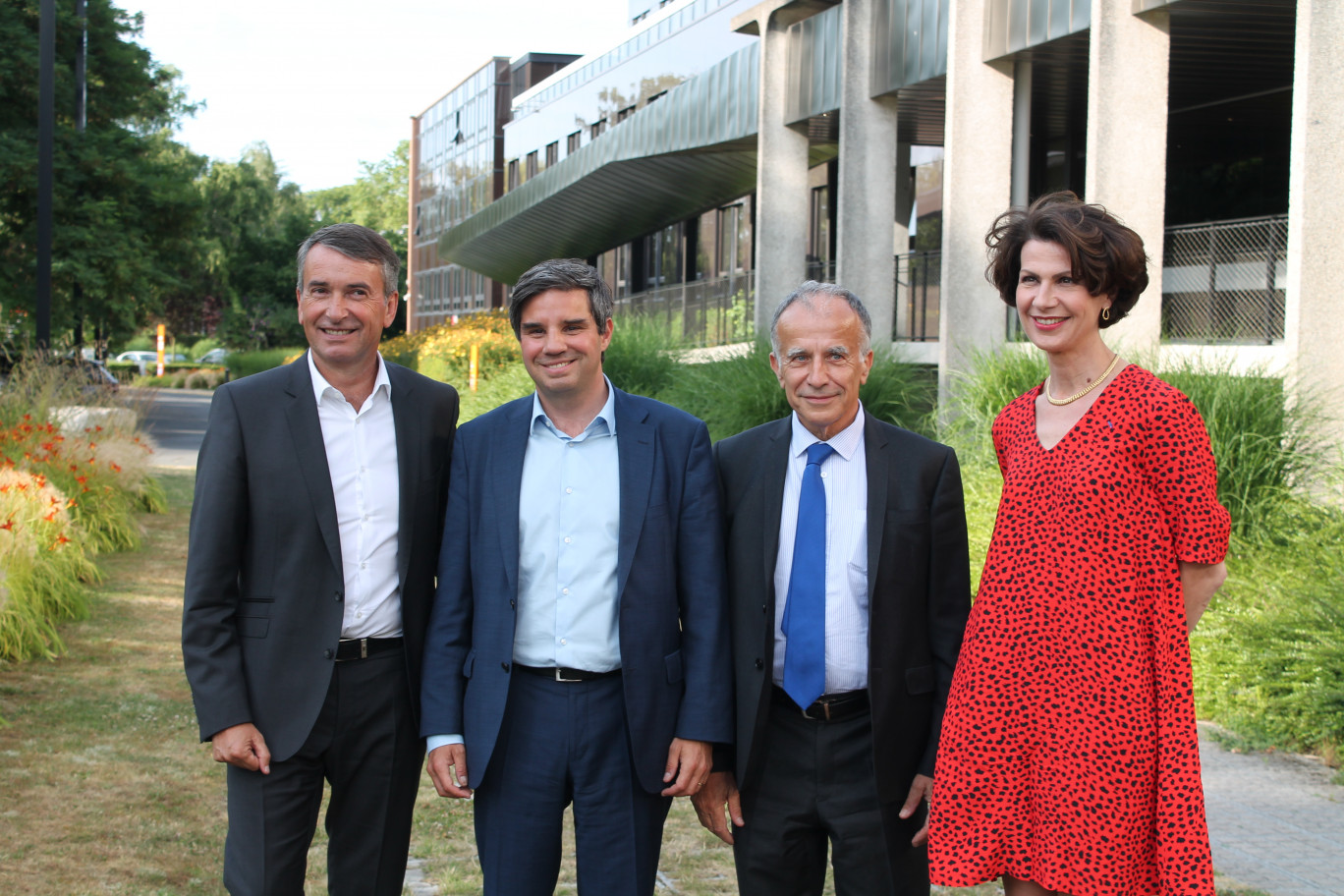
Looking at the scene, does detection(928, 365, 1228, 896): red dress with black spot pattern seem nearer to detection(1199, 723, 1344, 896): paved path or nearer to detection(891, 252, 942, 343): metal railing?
detection(1199, 723, 1344, 896): paved path

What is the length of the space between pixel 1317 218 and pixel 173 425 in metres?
26.1

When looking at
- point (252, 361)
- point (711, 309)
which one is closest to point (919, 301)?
point (711, 309)

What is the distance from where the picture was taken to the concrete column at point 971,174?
13398 millimetres

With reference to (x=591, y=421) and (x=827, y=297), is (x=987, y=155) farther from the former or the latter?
(x=591, y=421)

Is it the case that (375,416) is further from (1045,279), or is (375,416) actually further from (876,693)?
(1045,279)

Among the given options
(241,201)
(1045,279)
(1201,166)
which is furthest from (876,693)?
(241,201)

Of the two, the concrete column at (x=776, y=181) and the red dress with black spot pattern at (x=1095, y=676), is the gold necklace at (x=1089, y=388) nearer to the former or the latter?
the red dress with black spot pattern at (x=1095, y=676)

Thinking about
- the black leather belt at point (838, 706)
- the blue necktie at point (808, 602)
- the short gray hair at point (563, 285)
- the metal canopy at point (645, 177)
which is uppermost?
Result: the metal canopy at point (645, 177)

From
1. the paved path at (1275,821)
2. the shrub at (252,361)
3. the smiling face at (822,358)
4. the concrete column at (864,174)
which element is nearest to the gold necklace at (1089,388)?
the smiling face at (822,358)

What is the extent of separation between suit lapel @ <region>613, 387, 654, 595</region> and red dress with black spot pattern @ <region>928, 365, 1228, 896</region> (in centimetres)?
87

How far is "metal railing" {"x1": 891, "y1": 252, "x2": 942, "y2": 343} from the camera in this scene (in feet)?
54.9

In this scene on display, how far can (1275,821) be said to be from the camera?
16.8ft

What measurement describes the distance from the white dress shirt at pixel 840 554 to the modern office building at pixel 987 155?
21.2 ft

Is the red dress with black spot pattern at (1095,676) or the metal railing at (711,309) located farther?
the metal railing at (711,309)
